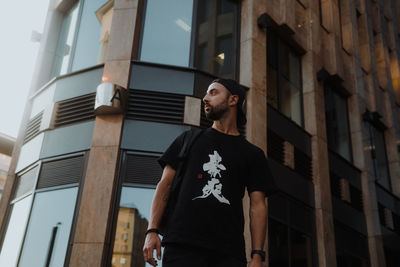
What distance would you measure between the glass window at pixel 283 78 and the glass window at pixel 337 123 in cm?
176

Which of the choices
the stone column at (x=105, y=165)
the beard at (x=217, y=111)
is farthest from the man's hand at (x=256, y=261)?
the stone column at (x=105, y=165)

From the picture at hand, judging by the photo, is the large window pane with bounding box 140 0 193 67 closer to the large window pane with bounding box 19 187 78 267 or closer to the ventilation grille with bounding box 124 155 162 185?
the ventilation grille with bounding box 124 155 162 185

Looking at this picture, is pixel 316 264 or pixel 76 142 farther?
pixel 316 264

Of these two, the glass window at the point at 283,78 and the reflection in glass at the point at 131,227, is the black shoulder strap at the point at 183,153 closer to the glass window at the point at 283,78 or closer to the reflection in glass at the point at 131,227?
the reflection in glass at the point at 131,227

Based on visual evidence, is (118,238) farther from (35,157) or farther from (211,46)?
(211,46)

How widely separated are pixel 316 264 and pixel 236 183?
9325 millimetres

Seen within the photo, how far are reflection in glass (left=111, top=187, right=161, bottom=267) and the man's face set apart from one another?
5.60 metres

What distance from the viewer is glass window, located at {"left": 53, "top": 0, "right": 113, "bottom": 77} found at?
10.3 metres

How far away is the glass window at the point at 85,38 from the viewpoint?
10328 mm

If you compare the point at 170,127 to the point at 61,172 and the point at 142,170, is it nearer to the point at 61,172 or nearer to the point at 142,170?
the point at 142,170

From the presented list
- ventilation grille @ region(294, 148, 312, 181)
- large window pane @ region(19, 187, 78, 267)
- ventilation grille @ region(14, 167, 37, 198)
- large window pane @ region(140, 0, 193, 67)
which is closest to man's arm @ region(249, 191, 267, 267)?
large window pane @ region(19, 187, 78, 267)

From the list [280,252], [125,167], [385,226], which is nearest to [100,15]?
[125,167]

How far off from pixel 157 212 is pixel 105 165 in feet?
20.1

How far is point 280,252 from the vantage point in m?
9.91
